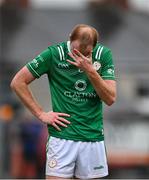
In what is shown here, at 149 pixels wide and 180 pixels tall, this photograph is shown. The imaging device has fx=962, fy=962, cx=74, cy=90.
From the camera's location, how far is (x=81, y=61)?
711 cm

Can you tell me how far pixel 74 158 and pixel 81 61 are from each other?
32.7 inches

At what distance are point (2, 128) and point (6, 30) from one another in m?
7.19

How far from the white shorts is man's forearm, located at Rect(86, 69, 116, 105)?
Answer: 0.43m

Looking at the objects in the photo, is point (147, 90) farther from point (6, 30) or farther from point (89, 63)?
point (89, 63)

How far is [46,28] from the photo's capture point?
70.5ft

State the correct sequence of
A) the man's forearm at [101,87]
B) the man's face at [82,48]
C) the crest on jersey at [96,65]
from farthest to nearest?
the crest on jersey at [96,65] < the man's face at [82,48] < the man's forearm at [101,87]

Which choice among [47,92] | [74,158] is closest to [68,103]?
[74,158]

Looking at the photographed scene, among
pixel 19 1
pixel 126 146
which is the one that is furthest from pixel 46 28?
pixel 19 1

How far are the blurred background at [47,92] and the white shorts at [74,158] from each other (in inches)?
298

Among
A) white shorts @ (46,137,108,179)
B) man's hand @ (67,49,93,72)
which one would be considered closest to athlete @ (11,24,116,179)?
white shorts @ (46,137,108,179)

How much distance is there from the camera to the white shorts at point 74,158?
293 inches

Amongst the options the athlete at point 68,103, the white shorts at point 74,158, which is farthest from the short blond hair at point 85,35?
the white shorts at point 74,158

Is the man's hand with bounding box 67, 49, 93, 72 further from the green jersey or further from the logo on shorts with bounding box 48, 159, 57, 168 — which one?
the logo on shorts with bounding box 48, 159, 57, 168

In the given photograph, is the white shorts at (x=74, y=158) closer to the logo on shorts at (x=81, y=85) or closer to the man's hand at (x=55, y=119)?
the man's hand at (x=55, y=119)
